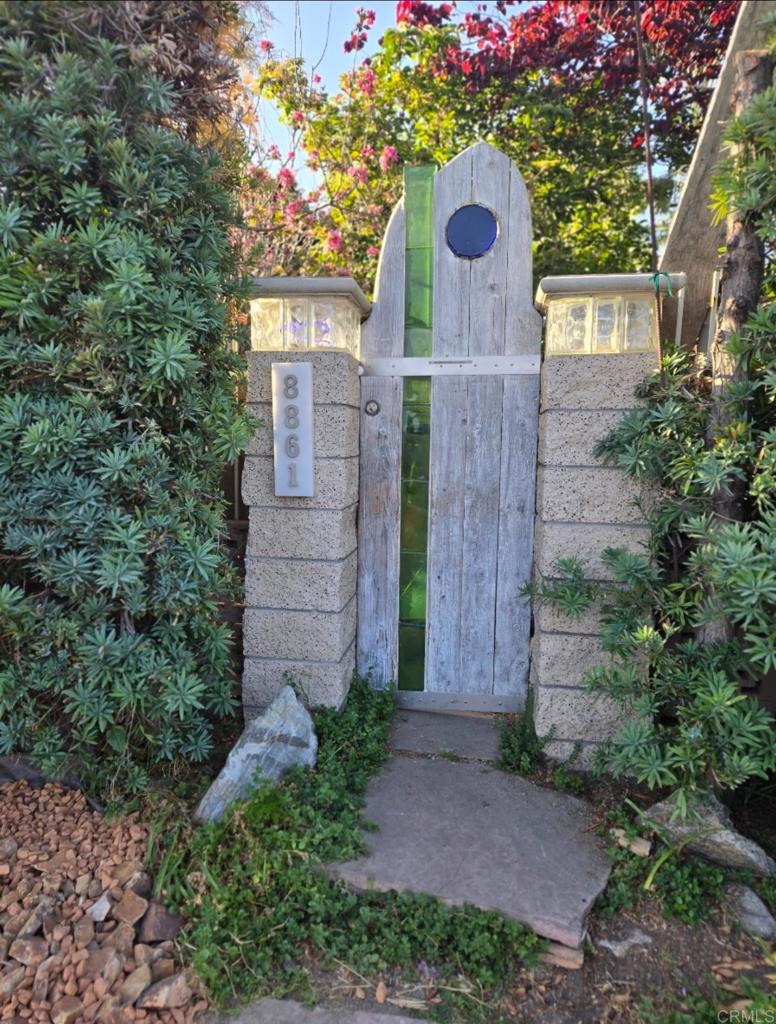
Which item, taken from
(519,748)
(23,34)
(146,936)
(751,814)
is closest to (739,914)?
(751,814)

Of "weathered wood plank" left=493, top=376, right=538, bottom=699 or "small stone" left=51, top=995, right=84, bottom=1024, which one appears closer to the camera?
"small stone" left=51, top=995, right=84, bottom=1024

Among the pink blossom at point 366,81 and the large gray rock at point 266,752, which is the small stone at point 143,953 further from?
the pink blossom at point 366,81

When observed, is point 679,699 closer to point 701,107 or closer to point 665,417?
point 665,417

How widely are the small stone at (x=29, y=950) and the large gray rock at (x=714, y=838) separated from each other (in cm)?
209

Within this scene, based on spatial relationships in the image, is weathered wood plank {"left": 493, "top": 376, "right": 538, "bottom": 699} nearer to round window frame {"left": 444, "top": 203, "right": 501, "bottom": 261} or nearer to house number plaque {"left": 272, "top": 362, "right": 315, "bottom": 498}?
round window frame {"left": 444, "top": 203, "right": 501, "bottom": 261}

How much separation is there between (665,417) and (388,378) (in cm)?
133

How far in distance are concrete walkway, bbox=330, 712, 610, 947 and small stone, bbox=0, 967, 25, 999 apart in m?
0.97

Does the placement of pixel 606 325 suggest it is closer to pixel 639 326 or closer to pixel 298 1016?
pixel 639 326

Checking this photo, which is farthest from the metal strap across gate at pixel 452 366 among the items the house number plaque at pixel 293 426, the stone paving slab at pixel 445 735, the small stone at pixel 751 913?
the small stone at pixel 751 913

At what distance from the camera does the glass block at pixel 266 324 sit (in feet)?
9.69

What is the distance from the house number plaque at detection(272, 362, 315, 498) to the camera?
2.88m

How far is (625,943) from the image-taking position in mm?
2031

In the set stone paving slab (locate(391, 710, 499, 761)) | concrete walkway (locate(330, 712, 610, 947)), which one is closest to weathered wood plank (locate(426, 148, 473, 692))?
stone paving slab (locate(391, 710, 499, 761))

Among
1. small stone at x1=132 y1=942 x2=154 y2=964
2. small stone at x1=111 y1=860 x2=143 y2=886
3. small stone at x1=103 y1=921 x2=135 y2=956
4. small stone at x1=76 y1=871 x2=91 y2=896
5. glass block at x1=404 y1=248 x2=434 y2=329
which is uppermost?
glass block at x1=404 y1=248 x2=434 y2=329
